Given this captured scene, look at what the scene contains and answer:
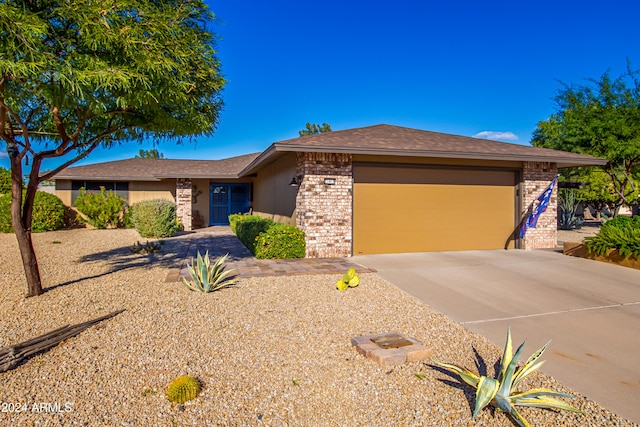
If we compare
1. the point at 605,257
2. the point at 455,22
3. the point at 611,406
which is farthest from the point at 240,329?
the point at 455,22

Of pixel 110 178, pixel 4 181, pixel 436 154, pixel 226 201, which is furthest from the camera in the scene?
pixel 226 201

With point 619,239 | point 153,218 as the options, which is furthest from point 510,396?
point 153,218

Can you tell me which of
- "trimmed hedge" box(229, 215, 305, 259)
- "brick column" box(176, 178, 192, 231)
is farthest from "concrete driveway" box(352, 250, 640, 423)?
"brick column" box(176, 178, 192, 231)

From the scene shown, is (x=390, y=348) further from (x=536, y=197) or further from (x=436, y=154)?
(x=536, y=197)

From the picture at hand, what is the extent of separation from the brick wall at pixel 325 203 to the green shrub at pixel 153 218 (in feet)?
23.5

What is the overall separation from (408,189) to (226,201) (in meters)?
12.0

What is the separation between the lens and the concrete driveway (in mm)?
3506

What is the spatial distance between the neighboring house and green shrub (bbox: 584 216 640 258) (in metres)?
2.01

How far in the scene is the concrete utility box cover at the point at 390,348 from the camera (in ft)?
11.9

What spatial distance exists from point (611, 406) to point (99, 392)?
405 cm

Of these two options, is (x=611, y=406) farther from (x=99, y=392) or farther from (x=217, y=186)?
(x=217, y=186)

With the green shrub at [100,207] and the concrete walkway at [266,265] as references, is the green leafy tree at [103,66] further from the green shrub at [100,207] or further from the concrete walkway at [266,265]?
the green shrub at [100,207]

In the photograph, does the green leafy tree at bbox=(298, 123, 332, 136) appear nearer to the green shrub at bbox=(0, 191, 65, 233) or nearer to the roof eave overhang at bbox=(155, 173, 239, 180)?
the roof eave overhang at bbox=(155, 173, 239, 180)

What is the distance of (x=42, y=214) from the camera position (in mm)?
16156
